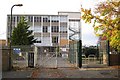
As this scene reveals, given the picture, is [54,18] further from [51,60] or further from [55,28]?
[51,60]

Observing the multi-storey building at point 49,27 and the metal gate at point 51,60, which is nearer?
the metal gate at point 51,60

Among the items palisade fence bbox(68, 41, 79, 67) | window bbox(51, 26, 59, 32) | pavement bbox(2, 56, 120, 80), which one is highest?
window bbox(51, 26, 59, 32)

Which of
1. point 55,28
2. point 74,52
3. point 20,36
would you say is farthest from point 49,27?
point 74,52

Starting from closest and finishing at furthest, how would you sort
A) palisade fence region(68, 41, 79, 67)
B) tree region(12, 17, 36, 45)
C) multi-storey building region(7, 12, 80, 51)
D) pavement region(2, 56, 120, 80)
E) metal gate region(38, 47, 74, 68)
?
1. pavement region(2, 56, 120, 80)
2. palisade fence region(68, 41, 79, 67)
3. metal gate region(38, 47, 74, 68)
4. tree region(12, 17, 36, 45)
5. multi-storey building region(7, 12, 80, 51)

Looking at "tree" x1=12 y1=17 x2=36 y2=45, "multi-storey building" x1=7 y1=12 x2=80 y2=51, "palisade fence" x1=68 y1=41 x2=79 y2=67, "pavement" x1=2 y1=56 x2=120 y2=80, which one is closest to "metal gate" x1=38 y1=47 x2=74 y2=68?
"palisade fence" x1=68 y1=41 x2=79 y2=67

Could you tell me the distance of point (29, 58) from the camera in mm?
30266

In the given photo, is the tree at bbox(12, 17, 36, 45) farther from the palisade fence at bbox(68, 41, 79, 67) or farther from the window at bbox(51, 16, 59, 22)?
the window at bbox(51, 16, 59, 22)

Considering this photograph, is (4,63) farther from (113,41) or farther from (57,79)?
(113,41)

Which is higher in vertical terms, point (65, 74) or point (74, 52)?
point (74, 52)

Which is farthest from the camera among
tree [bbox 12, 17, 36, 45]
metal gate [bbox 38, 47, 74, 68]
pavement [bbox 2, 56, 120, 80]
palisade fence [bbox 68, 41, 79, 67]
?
tree [bbox 12, 17, 36, 45]

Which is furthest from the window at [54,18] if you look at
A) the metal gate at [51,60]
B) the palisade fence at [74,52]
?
the palisade fence at [74,52]

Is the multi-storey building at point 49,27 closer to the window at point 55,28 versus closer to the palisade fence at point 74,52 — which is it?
the window at point 55,28

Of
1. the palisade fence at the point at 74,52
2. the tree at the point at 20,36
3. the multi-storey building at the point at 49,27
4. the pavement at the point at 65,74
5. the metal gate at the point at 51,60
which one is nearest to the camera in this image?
the pavement at the point at 65,74

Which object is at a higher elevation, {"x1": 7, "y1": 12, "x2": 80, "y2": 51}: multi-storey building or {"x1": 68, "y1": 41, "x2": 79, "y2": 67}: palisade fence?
{"x1": 7, "y1": 12, "x2": 80, "y2": 51}: multi-storey building
